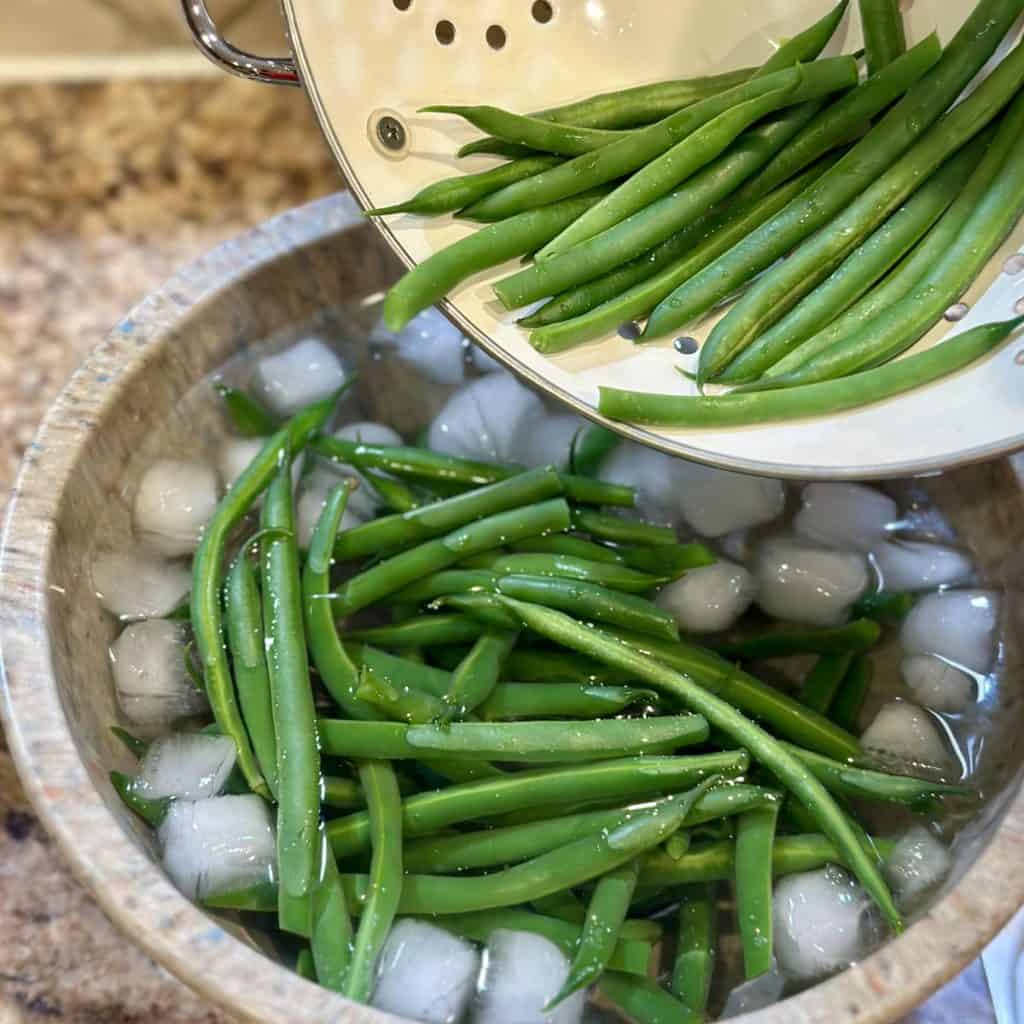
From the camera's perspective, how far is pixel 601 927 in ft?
2.66

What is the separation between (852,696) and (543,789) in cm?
32

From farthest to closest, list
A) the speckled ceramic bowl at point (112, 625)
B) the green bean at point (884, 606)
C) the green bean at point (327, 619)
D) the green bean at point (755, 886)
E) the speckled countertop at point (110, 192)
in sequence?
1. the speckled countertop at point (110, 192)
2. the green bean at point (884, 606)
3. the green bean at point (327, 619)
4. the green bean at point (755, 886)
5. the speckled ceramic bowl at point (112, 625)

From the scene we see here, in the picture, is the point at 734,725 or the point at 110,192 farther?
the point at 110,192

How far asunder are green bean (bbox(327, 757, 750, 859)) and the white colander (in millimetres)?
233

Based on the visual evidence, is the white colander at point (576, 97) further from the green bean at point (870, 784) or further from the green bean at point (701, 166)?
the green bean at point (870, 784)

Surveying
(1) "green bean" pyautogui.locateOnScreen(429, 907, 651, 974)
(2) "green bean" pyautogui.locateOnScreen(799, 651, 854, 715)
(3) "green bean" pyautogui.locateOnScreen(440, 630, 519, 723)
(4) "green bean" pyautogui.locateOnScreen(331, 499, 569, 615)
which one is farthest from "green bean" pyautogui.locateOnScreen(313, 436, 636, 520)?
(1) "green bean" pyautogui.locateOnScreen(429, 907, 651, 974)

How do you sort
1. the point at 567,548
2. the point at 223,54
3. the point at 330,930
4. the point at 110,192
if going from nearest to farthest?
the point at 330,930
the point at 223,54
the point at 567,548
the point at 110,192

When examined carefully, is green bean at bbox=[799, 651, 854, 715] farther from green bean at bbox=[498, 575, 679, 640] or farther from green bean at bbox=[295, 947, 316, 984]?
green bean at bbox=[295, 947, 316, 984]

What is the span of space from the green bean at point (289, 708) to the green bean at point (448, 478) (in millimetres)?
67

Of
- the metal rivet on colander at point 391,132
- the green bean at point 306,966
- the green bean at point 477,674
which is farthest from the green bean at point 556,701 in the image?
the metal rivet on colander at point 391,132

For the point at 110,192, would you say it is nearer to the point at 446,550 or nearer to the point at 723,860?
the point at 446,550

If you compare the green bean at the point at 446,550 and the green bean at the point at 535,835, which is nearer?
the green bean at the point at 535,835

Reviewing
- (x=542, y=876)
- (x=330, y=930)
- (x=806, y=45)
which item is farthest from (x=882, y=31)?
(x=330, y=930)

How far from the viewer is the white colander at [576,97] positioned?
0.81 meters
